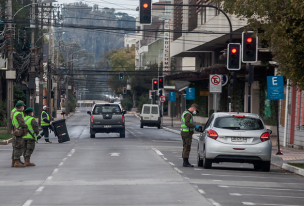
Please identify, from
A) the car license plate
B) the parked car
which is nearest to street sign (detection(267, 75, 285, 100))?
the car license plate

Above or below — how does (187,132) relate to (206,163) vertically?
above

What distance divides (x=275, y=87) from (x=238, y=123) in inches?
289

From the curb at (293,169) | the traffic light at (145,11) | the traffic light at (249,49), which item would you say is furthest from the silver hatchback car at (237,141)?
the traffic light at (145,11)

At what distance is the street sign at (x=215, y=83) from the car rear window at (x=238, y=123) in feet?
47.9

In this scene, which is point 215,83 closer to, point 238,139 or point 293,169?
point 293,169

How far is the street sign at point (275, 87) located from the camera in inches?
898

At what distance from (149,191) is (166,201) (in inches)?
54.6

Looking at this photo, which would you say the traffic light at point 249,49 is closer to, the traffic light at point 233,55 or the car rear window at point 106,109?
the traffic light at point 233,55

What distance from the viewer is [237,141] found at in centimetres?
1606

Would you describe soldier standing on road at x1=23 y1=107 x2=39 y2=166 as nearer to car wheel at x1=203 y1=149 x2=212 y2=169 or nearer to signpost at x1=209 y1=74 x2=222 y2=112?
car wheel at x1=203 y1=149 x2=212 y2=169

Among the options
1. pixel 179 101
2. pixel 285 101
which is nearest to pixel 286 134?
pixel 285 101

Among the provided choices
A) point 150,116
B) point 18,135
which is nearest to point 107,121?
point 18,135

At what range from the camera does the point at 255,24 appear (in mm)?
16984

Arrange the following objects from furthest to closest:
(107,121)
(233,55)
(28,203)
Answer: (107,121) → (233,55) → (28,203)
